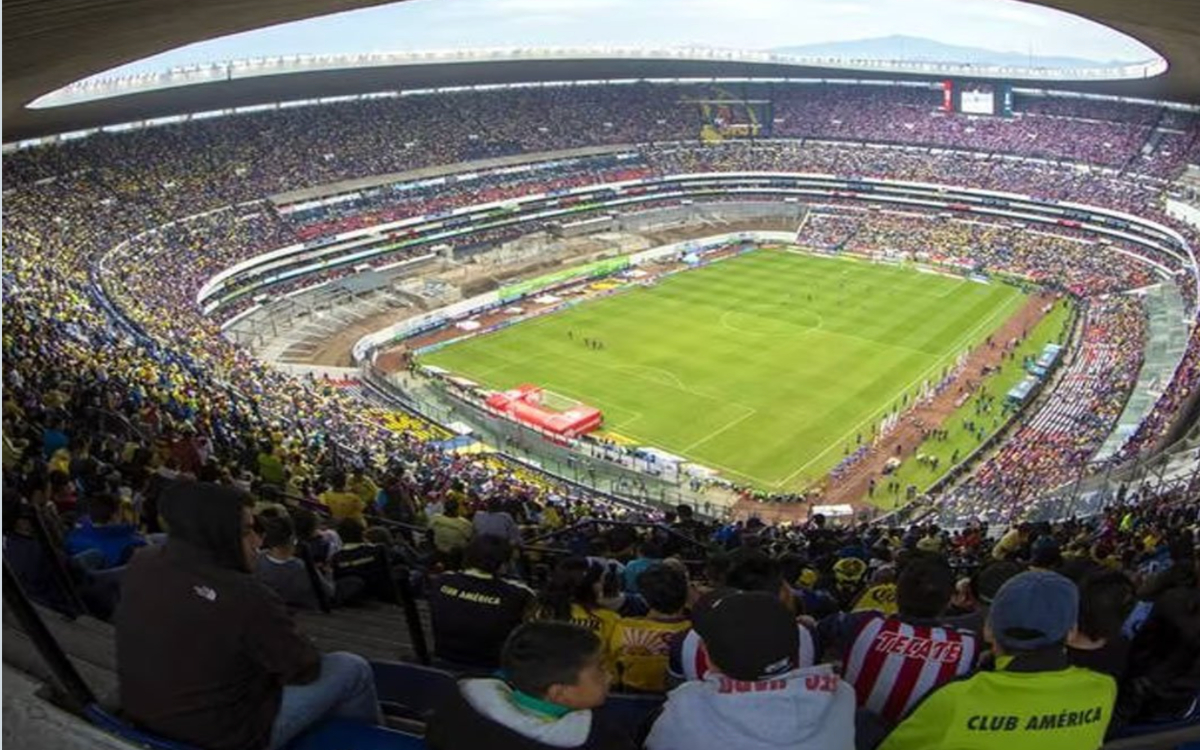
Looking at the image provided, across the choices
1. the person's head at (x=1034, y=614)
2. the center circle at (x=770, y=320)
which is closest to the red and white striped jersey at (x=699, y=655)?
the person's head at (x=1034, y=614)

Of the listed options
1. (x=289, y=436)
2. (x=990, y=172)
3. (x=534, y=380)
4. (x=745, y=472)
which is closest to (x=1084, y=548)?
(x=289, y=436)

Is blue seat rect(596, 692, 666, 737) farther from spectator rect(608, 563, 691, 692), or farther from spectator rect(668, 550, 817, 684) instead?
spectator rect(608, 563, 691, 692)

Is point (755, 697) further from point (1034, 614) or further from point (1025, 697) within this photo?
point (1034, 614)

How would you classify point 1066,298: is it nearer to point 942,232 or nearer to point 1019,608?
point 942,232

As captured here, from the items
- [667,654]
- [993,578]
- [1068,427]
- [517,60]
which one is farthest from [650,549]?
[517,60]

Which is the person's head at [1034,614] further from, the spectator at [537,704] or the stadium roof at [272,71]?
the stadium roof at [272,71]

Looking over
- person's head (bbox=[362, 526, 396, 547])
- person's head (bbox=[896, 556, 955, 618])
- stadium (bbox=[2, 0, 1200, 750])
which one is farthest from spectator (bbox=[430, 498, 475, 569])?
person's head (bbox=[896, 556, 955, 618])
